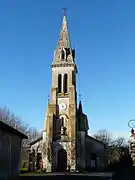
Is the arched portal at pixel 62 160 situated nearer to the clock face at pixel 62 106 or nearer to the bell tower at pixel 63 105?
the bell tower at pixel 63 105

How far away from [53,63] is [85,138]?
48.3ft

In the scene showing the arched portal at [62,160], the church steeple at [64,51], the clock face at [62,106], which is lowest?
the arched portal at [62,160]

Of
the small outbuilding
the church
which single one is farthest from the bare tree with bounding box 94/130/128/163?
the small outbuilding

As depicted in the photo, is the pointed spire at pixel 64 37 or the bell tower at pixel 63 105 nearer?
the bell tower at pixel 63 105

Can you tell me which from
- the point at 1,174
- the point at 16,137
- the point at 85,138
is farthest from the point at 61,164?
the point at 1,174

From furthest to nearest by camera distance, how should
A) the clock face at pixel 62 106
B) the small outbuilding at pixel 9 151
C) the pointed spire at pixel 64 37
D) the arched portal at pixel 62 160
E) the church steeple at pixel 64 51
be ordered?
the pointed spire at pixel 64 37 < the church steeple at pixel 64 51 < the clock face at pixel 62 106 < the arched portal at pixel 62 160 < the small outbuilding at pixel 9 151

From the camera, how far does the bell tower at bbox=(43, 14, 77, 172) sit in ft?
144

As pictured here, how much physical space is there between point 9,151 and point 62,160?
79.3ft

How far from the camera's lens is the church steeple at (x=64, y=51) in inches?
1963

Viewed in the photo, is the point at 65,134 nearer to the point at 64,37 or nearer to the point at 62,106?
the point at 62,106

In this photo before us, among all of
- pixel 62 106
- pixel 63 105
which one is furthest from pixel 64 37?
pixel 62 106

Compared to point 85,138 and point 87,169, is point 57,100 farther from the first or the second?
point 87,169

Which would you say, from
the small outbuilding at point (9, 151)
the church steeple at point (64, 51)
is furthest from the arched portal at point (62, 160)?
the small outbuilding at point (9, 151)

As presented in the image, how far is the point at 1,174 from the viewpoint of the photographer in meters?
19.3
